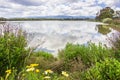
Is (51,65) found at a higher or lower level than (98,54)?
lower

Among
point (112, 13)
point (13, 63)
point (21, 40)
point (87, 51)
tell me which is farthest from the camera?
point (112, 13)

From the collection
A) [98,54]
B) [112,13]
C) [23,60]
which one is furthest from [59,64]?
[112,13]

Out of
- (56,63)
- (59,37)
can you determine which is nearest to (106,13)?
(59,37)

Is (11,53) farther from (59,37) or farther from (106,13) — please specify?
(106,13)

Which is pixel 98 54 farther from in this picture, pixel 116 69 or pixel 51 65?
pixel 116 69

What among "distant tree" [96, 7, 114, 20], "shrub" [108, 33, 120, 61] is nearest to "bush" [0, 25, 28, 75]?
"shrub" [108, 33, 120, 61]

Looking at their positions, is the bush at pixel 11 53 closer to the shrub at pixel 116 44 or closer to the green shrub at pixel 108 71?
the green shrub at pixel 108 71

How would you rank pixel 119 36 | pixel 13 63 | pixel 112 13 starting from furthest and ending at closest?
pixel 112 13 → pixel 119 36 → pixel 13 63

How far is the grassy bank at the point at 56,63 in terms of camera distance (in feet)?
12.3

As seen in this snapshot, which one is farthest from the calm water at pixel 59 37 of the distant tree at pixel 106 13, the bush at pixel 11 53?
the distant tree at pixel 106 13

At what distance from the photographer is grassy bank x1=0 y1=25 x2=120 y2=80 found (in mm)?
3758

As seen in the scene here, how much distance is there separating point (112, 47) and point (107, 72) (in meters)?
2.82

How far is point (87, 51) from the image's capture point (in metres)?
7.32

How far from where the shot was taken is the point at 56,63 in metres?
7.43
